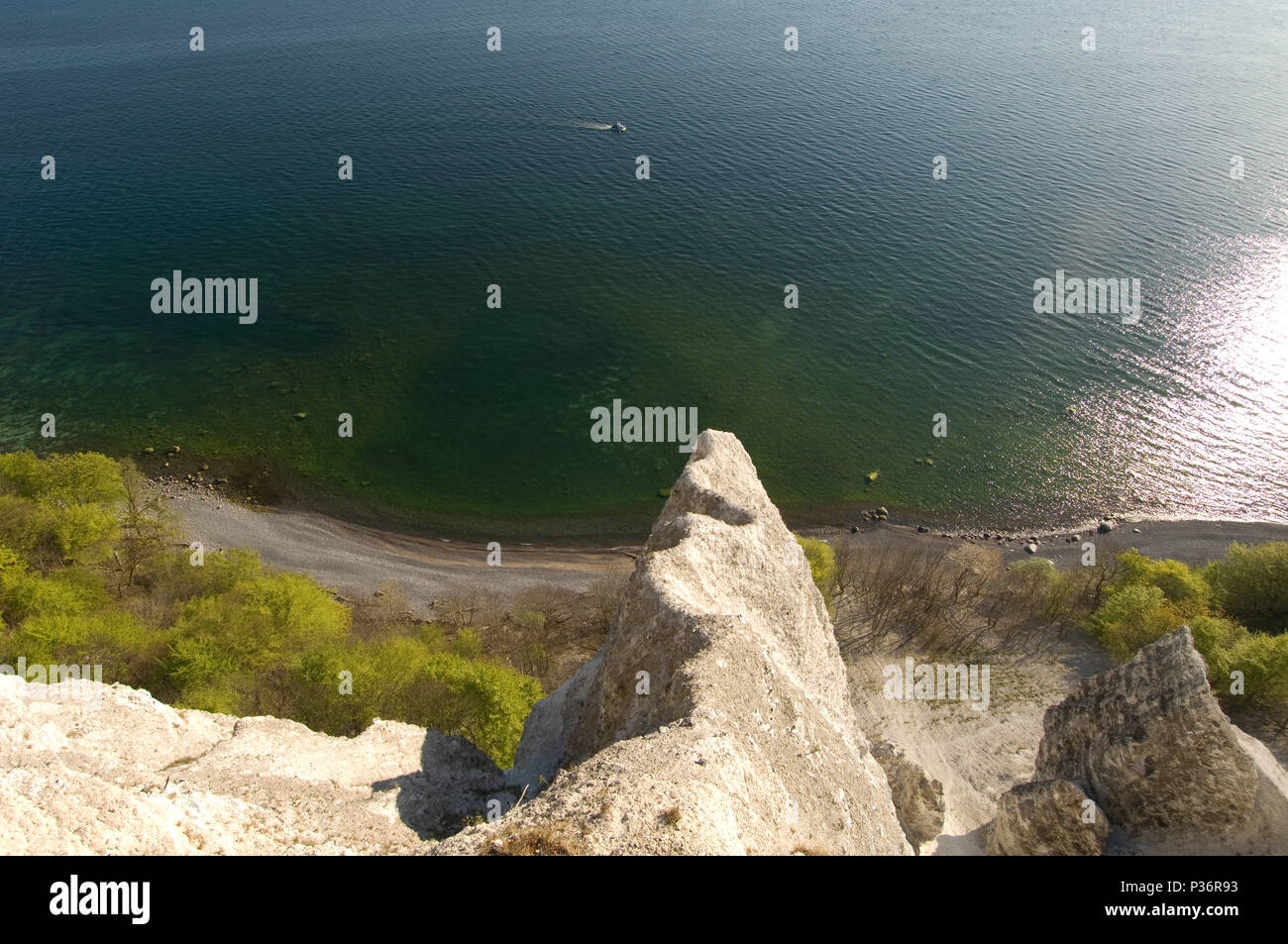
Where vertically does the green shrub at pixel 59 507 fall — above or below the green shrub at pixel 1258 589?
above

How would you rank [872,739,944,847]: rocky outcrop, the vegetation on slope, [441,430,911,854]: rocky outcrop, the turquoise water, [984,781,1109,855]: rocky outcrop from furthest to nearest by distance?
the turquoise water, the vegetation on slope, [872,739,944,847]: rocky outcrop, [984,781,1109,855]: rocky outcrop, [441,430,911,854]: rocky outcrop

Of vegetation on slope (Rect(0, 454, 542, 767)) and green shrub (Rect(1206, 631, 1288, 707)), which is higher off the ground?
vegetation on slope (Rect(0, 454, 542, 767))

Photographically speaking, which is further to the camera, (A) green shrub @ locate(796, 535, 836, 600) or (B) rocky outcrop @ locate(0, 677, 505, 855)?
(A) green shrub @ locate(796, 535, 836, 600)

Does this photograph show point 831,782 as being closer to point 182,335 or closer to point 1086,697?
point 1086,697

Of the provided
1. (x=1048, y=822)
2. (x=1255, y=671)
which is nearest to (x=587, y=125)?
(x=1255, y=671)

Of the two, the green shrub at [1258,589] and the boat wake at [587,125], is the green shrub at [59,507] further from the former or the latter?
the boat wake at [587,125]

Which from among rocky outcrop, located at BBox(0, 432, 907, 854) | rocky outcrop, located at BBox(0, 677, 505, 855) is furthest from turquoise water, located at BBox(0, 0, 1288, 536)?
rocky outcrop, located at BBox(0, 677, 505, 855)

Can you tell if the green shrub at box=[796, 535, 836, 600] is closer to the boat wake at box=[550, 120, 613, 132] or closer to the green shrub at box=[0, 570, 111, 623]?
the green shrub at box=[0, 570, 111, 623]

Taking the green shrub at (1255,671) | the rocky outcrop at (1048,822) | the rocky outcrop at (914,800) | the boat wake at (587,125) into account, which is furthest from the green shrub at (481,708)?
the boat wake at (587,125)
